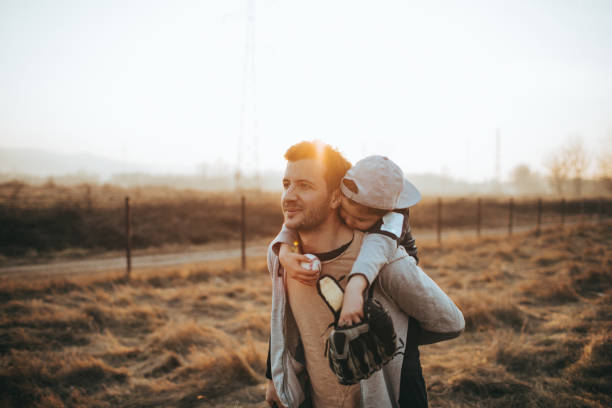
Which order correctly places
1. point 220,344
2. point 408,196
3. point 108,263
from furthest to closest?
point 108,263 → point 220,344 → point 408,196

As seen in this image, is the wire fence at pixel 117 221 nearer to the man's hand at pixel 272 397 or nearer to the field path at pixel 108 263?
the field path at pixel 108 263

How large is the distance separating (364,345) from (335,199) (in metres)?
0.68

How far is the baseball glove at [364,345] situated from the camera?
135 centimetres

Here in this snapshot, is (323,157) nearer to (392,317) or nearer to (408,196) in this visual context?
(408,196)

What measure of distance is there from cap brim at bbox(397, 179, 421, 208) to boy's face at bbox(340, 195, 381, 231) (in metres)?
0.15

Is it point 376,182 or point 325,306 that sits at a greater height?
point 376,182

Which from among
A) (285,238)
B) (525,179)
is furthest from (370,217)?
(525,179)

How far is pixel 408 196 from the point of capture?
5.98ft

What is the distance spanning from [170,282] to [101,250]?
7.65 metres

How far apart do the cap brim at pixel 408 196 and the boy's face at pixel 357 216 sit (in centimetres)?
15

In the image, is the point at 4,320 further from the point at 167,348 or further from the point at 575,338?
the point at 575,338

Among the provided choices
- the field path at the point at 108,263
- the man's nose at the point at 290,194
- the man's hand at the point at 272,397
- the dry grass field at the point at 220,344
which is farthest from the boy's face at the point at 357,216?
the field path at the point at 108,263

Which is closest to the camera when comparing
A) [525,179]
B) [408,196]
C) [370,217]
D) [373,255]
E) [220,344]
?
[373,255]

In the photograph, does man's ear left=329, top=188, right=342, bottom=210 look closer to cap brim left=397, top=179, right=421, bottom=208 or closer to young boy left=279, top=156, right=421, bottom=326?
young boy left=279, top=156, right=421, bottom=326
